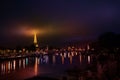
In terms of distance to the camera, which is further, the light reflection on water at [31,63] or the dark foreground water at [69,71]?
the light reflection on water at [31,63]

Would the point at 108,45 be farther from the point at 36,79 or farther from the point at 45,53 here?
the point at 45,53

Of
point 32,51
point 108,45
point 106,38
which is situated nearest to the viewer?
point 108,45

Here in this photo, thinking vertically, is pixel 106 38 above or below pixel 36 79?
above

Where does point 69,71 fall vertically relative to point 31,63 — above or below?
above

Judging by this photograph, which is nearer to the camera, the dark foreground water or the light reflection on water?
the dark foreground water

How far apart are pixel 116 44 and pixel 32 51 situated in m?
85.0

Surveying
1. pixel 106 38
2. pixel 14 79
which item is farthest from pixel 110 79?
pixel 106 38

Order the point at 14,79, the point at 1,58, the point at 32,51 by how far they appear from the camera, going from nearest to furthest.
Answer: the point at 14,79 → the point at 1,58 → the point at 32,51

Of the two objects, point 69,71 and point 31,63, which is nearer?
point 69,71

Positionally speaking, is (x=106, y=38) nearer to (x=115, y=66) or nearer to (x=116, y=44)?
(x=116, y=44)

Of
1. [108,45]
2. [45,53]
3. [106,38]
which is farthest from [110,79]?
[45,53]

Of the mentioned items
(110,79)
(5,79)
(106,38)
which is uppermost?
(106,38)

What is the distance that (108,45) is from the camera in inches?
1646

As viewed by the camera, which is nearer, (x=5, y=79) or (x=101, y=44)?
(x=5, y=79)
